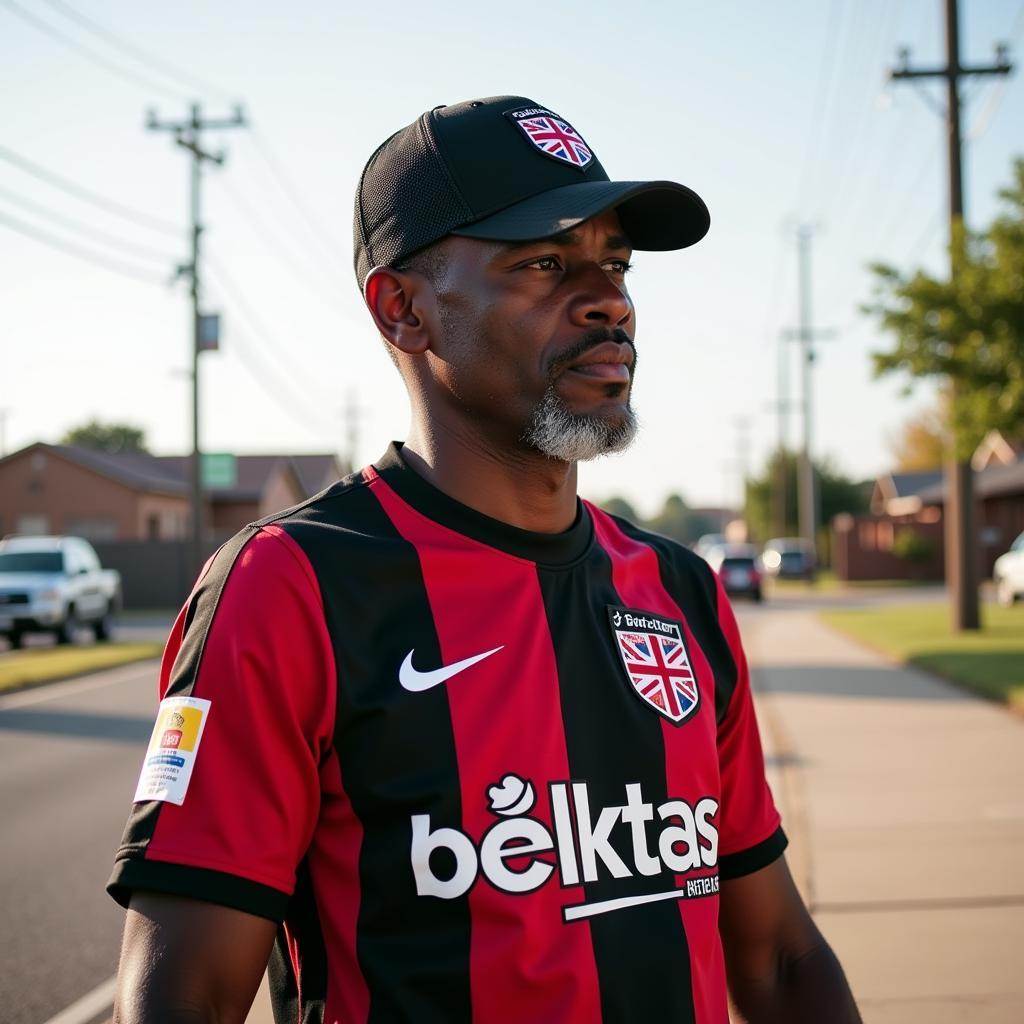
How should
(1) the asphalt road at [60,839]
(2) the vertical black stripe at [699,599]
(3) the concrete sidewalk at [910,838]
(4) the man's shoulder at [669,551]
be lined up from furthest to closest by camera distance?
1. (1) the asphalt road at [60,839]
2. (3) the concrete sidewalk at [910,838]
3. (4) the man's shoulder at [669,551]
4. (2) the vertical black stripe at [699,599]

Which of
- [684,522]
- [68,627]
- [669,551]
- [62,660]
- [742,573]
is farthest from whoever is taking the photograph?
[684,522]

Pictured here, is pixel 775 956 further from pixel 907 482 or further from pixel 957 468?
pixel 907 482

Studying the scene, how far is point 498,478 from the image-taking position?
209cm

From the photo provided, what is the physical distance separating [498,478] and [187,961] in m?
0.90

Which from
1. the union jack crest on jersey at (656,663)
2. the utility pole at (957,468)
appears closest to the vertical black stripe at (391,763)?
the union jack crest on jersey at (656,663)

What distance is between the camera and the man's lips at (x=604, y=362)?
2.03 metres

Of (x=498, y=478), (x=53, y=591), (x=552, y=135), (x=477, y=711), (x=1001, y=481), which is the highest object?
(x=1001, y=481)

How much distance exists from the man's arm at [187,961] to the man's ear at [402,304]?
98cm

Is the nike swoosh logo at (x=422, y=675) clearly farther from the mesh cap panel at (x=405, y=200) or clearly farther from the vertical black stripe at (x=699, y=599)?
the mesh cap panel at (x=405, y=200)

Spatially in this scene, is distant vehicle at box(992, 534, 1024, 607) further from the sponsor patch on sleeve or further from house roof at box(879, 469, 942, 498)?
house roof at box(879, 469, 942, 498)

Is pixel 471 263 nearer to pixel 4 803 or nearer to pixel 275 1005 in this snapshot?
pixel 275 1005

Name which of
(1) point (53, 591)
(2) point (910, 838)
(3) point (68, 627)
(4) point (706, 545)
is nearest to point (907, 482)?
(4) point (706, 545)

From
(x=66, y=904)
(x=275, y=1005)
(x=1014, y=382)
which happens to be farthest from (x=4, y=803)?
(x=1014, y=382)

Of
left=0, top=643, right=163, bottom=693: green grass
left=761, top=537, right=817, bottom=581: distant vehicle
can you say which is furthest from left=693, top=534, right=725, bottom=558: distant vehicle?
left=0, top=643, right=163, bottom=693: green grass
